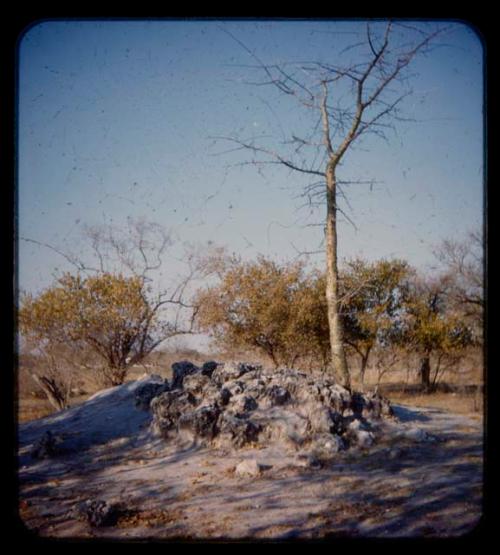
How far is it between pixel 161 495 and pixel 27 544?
3.57 feet

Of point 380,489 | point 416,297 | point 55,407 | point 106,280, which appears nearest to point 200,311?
point 106,280

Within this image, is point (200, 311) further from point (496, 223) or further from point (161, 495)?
point (496, 223)

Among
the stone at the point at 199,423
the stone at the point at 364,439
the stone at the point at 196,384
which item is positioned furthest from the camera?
the stone at the point at 196,384

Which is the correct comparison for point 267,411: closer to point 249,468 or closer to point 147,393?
point 249,468

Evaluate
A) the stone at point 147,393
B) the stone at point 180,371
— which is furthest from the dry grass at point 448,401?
the stone at point 147,393

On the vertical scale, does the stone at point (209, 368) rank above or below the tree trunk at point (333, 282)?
below

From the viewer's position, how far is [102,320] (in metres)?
7.31

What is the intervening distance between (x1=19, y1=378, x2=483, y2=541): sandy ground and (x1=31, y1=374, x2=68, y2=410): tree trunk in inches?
87.7

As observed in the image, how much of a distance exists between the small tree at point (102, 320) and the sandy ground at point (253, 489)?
2161mm

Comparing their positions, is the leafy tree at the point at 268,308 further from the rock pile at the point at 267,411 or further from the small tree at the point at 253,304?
the rock pile at the point at 267,411

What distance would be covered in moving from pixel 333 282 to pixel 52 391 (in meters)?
5.34

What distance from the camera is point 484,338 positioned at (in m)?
2.79

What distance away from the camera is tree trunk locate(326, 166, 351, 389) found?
5098 millimetres

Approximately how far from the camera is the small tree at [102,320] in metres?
6.62
